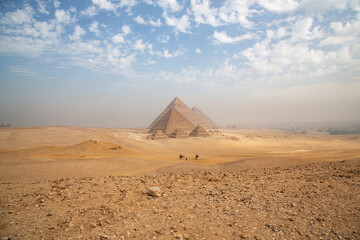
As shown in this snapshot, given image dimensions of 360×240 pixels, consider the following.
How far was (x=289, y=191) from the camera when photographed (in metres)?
4.95

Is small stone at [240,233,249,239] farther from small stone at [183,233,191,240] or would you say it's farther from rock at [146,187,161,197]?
rock at [146,187,161,197]

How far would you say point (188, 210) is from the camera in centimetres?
406

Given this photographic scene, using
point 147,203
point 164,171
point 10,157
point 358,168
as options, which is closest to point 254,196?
point 147,203

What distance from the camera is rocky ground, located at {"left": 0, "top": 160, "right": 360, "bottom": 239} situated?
126 inches

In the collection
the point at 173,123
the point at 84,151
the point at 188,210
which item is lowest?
the point at 84,151

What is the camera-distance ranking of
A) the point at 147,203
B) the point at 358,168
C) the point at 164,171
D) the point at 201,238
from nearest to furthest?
the point at 201,238 < the point at 147,203 < the point at 358,168 < the point at 164,171

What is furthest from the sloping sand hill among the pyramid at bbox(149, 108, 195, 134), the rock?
the pyramid at bbox(149, 108, 195, 134)

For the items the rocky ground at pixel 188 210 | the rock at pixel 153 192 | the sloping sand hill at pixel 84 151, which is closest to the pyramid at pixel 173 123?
the sloping sand hill at pixel 84 151

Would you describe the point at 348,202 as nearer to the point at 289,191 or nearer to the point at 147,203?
the point at 289,191

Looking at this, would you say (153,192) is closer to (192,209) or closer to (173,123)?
(192,209)

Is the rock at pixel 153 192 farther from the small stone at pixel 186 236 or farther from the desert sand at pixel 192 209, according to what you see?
the small stone at pixel 186 236

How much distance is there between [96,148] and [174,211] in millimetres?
15704

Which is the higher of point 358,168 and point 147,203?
point 358,168

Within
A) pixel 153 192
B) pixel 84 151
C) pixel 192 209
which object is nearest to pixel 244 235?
pixel 192 209
